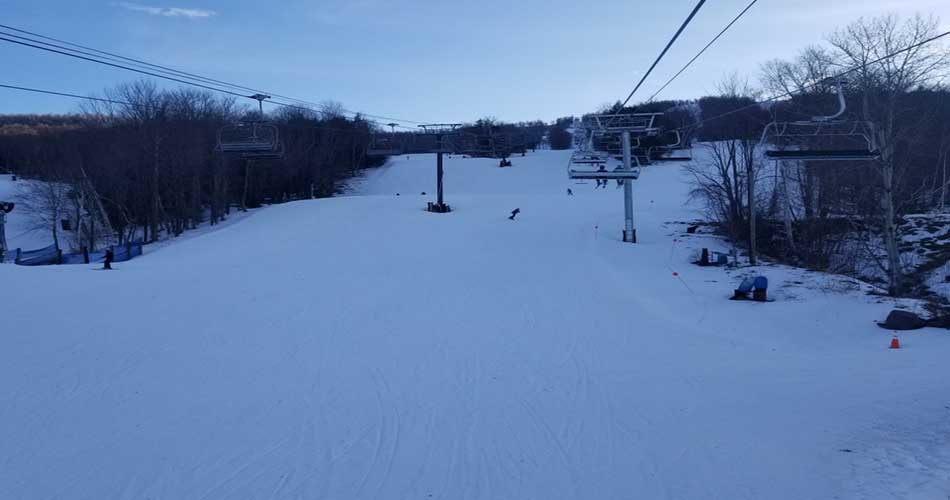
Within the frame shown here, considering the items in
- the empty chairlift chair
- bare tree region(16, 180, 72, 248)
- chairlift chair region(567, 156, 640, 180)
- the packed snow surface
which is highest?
the empty chairlift chair

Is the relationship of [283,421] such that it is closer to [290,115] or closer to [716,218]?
[716,218]

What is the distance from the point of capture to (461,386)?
11.2m

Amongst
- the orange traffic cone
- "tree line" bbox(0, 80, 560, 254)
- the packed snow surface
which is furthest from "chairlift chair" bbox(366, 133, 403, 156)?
the orange traffic cone

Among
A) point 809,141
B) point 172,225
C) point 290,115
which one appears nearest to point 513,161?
point 290,115

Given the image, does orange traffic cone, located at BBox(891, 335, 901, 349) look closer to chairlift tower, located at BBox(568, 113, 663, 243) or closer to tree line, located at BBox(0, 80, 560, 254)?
chairlift tower, located at BBox(568, 113, 663, 243)

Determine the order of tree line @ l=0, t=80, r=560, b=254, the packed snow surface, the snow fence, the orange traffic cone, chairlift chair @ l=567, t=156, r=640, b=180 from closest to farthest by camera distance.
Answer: the packed snow surface → the orange traffic cone → chairlift chair @ l=567, t=156, r=640, b=180 → the snow fence → tree line @ l=0, t=80, r=560, b=254

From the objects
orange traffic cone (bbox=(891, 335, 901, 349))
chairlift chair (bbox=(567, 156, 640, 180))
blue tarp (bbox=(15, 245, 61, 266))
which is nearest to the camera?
orange traffic cone (bbox=(891, 335, 901, 349))

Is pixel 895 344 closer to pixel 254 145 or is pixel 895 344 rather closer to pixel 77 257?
pixel 254 145

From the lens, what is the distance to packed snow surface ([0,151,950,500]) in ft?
24.7

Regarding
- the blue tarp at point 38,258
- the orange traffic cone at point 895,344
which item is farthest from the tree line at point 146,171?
the orange traffic cone at point 895,344

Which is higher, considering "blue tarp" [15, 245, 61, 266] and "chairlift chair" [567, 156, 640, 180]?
"chairlift chair" [567, 156, 640, 180]

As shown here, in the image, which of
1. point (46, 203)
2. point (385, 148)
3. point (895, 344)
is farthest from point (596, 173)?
point (46, 203)

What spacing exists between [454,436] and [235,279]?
15447 millimetres

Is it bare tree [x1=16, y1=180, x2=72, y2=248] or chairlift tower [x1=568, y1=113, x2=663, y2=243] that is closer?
chairlift tower [x1=568, y1=113, x2=663, y2=243]
